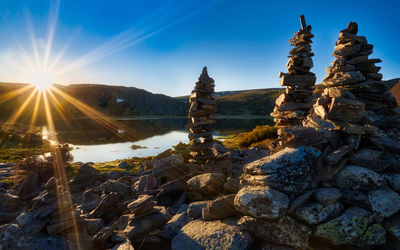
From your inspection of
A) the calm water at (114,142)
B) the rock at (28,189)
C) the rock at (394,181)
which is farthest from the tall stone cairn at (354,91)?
the calm water at (114,142)

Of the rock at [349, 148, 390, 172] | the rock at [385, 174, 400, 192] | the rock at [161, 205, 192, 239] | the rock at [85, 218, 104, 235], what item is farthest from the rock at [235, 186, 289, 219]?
the rock at [85, 218, 104, 235]

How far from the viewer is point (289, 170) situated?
4340mm

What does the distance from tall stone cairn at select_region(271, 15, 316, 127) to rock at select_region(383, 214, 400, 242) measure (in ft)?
25.5

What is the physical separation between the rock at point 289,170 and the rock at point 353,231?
787 mm

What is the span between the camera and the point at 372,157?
14.8 ft

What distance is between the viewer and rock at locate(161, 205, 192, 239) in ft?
17.7

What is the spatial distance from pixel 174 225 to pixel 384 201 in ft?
16.2

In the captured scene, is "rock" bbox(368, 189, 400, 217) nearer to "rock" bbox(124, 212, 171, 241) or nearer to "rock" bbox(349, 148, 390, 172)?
"rock" bbox(349, 148, 390, 172)

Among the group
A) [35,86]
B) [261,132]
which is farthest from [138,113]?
[261,132]

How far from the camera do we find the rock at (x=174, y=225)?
5.39 metres

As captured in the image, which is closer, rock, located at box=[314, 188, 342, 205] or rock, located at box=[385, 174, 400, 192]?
Answer: rock, located at box=[314, 188, 342, 205]

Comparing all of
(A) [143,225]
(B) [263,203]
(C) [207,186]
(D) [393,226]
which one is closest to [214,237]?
(B) [263,203]

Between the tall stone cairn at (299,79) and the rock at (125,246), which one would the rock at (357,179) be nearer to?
the rock at (125,246)

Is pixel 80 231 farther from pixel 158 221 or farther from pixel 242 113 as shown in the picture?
pixel 242 113
